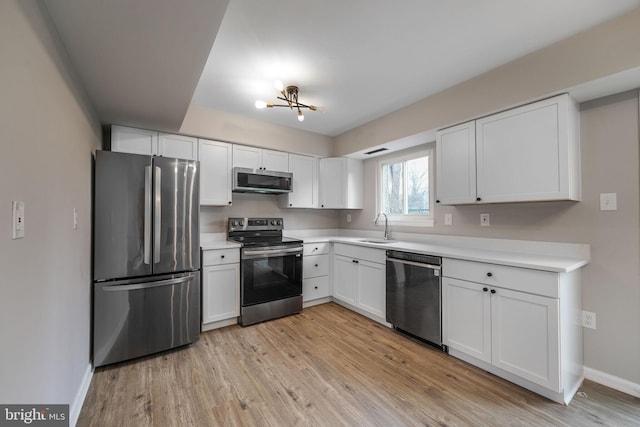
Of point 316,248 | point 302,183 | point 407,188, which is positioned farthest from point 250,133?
point 407,188

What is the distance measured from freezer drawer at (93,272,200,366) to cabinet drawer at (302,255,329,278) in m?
1.35

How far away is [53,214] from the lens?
1.33 m

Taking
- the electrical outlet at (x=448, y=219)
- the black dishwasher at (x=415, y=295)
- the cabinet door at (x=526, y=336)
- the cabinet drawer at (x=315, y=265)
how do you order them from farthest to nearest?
the cabinet drawer at (x=315, y=265)
the electrical outlet at (x=448, y=219)
the black dishwasher at (x=415, y=295)
the cabinet door at (x=526, y=336)

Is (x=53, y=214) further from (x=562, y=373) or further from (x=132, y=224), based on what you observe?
(x=562, y=373)

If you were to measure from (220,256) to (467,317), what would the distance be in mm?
2448

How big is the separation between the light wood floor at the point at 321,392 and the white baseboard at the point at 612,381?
5 centimetres

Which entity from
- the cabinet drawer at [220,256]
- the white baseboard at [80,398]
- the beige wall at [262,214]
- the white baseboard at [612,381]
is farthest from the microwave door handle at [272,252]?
the white baseboard at [612,381]

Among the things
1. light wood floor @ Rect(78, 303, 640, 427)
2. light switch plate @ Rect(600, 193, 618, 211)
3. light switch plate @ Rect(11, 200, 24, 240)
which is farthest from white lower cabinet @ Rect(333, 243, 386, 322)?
light switch plate @ Rect(11, 200, 24, 240)

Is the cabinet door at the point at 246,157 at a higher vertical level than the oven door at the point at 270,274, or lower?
higher

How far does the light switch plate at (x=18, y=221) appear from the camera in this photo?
3.09ft

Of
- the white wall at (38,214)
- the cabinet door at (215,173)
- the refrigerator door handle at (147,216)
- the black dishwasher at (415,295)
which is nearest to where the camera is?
the white wall at (38,214)

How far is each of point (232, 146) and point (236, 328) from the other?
7.09 feet

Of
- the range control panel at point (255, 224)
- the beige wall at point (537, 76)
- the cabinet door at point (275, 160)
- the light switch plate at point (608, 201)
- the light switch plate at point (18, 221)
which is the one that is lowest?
the range control panel at point (255, 224)

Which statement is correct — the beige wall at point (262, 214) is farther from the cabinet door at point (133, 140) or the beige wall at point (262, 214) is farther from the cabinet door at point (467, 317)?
the cabinet door at point (467, 317)
